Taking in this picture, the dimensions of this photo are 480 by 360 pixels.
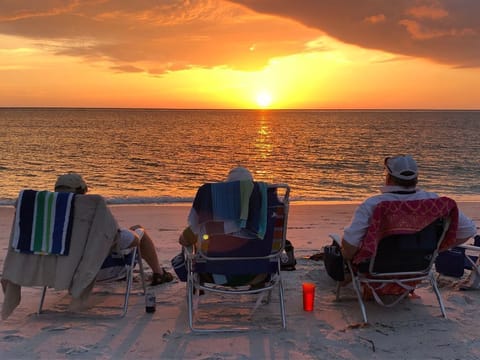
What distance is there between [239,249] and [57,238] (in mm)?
1379

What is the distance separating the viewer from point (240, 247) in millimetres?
3699

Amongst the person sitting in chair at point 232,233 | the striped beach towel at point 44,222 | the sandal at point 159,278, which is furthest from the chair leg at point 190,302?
the sandal at point 159,278

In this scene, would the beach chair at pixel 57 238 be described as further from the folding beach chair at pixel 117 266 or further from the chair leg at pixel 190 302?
the chair leg at pixel 190 302

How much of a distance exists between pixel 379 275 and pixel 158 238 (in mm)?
4437

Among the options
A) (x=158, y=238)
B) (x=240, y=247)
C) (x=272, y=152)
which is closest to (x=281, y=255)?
(x=240, y=247)

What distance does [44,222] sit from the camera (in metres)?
3.73

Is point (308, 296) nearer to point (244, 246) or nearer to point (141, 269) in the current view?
point (244, 246)

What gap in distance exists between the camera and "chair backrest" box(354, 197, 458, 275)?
11.7 feet

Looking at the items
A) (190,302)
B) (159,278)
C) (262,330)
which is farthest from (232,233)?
(159,278)

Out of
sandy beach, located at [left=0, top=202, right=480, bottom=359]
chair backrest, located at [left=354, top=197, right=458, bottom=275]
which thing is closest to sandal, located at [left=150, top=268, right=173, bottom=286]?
sandy beach, located at [left=0, top=202, right=480, bottom=359]

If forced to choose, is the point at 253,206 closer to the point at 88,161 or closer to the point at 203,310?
the point at 203,310

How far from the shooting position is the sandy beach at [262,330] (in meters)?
3.30

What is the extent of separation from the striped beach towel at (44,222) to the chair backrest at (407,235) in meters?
2.22

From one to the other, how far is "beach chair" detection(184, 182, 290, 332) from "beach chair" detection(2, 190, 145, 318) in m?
0.73
